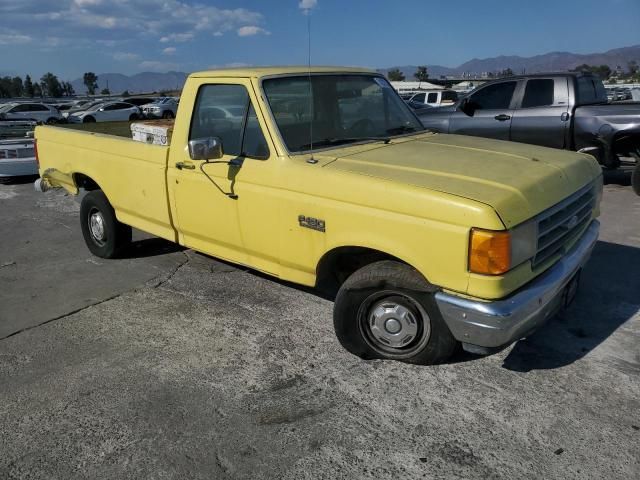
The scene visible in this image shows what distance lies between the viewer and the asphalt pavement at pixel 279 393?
2.70 m

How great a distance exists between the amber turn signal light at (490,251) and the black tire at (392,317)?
34 centimetres

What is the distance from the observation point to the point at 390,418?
9.89 ft

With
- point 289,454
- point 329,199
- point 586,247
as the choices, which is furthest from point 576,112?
point 289,454

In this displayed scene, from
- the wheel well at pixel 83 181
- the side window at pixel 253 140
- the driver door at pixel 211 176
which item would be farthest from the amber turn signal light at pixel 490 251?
the wheel well at pixel 83 181

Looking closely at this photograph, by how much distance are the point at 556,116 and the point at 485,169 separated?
6.23m

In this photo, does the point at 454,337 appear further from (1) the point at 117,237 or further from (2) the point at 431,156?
(1) the point at 117,237

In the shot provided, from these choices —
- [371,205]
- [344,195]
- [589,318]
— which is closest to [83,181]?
[344,195]

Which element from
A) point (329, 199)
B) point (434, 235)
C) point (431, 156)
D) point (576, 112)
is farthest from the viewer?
point (576, 112)

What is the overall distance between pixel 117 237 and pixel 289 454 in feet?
12.1

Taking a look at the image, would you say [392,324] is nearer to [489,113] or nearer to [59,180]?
[59,180]

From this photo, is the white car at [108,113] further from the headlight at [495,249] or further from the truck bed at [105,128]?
the headlight at [495,249]

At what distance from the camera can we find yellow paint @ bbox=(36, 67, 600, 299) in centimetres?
292

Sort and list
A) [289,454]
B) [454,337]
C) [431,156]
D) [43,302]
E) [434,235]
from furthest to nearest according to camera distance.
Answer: [43,302] < [431,156] < [454,337] < [434,235] < [289,454]

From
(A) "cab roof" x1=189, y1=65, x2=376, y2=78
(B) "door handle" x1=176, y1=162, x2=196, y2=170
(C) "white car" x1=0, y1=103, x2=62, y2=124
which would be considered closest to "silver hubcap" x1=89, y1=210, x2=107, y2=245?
(B) "door handle" x1=176, y1=162, x2=196, y2=170
